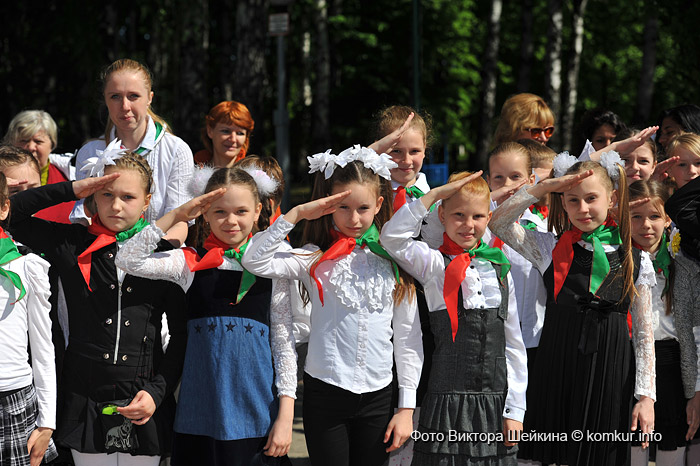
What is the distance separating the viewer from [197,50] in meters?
14.7

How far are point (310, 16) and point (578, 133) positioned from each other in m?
19.8

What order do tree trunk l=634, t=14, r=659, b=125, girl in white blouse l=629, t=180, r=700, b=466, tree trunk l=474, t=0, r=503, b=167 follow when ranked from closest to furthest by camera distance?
girl in white blouse l=629, t=180, r=700, b=466, tree trunk l=634, t=14, r=659, b=125, tree trunk l=474, t=0, r=503, b=167

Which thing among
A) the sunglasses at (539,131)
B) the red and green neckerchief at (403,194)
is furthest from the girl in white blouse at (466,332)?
the sunglasses at (539,131)

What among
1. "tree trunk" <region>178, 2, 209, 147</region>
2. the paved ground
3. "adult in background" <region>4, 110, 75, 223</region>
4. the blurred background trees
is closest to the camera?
the paved ground

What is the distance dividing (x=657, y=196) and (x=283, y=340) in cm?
243

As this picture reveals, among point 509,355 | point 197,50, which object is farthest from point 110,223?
point 197,50

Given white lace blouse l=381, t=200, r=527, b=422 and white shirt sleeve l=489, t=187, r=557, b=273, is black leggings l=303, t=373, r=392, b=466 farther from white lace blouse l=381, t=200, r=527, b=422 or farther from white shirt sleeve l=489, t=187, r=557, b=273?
white shirt sleeve l=489, t=187, r=557, b=273

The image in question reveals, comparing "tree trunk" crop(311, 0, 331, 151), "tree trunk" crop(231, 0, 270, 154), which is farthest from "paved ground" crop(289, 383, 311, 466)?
"tree trunk" crop(311, 0, 331, 151)

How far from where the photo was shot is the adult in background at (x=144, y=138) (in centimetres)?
484

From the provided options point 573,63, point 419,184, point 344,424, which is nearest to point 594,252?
point 419,184

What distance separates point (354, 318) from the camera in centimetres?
396

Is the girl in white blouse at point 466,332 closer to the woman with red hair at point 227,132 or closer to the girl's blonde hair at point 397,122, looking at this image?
the girl's blonde hair at point 397,122

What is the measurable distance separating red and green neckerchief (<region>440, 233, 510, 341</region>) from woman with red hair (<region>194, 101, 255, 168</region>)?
8.03 feet

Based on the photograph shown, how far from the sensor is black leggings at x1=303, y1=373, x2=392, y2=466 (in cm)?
389
